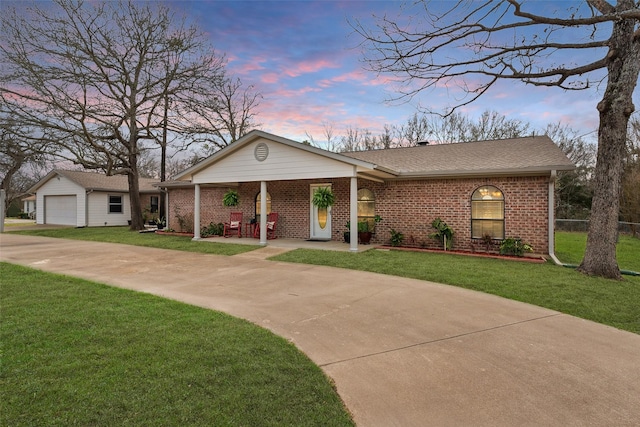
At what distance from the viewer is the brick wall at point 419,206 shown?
9.58 m

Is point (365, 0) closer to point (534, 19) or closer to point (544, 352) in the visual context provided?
point (534, 19)

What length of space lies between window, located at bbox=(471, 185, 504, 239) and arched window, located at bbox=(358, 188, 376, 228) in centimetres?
323

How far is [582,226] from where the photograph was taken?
762 inches

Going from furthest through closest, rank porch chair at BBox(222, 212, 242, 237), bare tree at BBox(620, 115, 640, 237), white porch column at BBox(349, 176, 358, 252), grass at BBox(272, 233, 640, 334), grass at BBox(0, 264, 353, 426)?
bare tree at BBox(620, 115, 640, 237), porch chair at BBox(222, 212, 242, 237), white porch column at BBox(349, 176, 358, 252), grass at BBox(272, 233, 640, 334), grass at BBox(0, 264, 353, 426)

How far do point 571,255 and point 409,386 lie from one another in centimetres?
1016

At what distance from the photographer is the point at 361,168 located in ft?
31.4

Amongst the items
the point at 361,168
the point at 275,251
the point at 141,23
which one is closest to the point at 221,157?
the point at 275,251

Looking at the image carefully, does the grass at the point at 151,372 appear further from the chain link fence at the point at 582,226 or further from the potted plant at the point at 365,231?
the chain link fence at the point at 582,226

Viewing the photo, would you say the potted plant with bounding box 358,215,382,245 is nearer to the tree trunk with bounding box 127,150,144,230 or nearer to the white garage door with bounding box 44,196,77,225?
the tree trunk with bounding box 127,150,144,230

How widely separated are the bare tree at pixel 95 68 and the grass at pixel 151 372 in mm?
14494

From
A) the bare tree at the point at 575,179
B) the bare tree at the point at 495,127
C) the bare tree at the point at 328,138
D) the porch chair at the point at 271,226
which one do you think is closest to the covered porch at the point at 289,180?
the porch chair at the point at 271,226

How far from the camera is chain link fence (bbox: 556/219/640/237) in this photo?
1723 centimetres

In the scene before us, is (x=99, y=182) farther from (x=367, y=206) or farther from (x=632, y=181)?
(x=632, y=181)

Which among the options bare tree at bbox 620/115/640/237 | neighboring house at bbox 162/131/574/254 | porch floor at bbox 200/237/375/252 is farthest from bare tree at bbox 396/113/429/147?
porch floor at bbox 200/237/375/252
